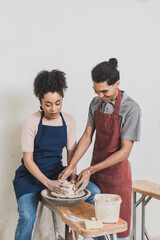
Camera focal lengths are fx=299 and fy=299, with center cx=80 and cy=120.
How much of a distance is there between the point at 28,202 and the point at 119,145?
28.7 inches

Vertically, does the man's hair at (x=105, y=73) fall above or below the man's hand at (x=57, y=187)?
above

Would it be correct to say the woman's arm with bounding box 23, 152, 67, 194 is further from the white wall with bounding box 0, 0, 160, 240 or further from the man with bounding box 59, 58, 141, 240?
the white wall with bounding box 0, 0, 160, 240

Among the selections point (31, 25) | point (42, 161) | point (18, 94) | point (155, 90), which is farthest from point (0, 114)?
point (155, 90)

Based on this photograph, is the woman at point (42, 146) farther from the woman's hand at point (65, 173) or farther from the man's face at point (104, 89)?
the man's face at point (104, 89)

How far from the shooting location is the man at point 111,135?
1.96 meters

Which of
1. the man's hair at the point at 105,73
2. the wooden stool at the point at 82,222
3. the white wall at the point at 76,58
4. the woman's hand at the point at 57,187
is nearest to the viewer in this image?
the wooden stool at the point at 82,222

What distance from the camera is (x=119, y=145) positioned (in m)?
2.11

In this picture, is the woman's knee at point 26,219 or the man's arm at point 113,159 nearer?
the woman's knee at point 26,219

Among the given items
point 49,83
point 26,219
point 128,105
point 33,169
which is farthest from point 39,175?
point 128,105

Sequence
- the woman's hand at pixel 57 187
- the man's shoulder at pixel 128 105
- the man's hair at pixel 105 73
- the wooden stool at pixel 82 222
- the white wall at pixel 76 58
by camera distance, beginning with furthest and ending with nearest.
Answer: the white wall at pixel 76 58 → the man's shoulder at pixel 128 105 → the man's hair at pixel 105 73 → the woman's hand at pixel 57 187 → the wooden stool at pixel 82 222

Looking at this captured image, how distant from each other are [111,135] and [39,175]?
567mm

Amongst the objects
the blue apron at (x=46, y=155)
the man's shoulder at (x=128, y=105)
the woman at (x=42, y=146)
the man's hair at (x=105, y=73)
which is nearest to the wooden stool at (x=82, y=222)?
the woman at (x=42, y=146)

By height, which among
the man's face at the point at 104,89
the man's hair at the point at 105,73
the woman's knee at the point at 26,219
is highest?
the man's hair at the point at 105,73

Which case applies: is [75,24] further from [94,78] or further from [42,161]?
[42,161]
